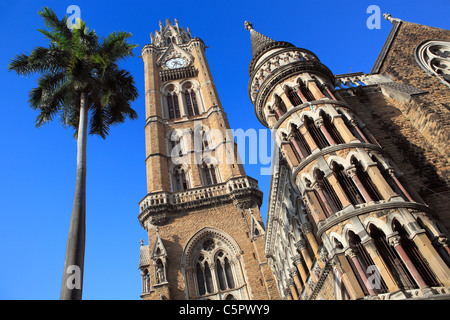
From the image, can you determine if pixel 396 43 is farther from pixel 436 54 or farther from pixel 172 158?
pixel 172 158

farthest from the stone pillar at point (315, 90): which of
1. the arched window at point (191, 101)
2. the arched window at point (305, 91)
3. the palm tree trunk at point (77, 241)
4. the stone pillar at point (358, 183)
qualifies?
the arched window at point (191, 101)

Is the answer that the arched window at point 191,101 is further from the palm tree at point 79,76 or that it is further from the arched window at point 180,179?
the palm tree at point 79,76

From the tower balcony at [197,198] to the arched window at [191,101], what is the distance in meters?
11.0

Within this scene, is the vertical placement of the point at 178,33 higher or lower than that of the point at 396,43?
higher

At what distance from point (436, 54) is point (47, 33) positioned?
60.3ft

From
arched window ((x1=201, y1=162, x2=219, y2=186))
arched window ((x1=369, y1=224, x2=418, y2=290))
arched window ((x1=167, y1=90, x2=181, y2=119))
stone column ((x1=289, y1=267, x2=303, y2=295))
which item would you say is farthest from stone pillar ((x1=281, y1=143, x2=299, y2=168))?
arched window ((x1=167, y1=90, x2=181, y2=119))

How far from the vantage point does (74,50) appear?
1288 centimetres

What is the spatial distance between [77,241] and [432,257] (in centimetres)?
938

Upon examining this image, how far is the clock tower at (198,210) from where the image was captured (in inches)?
872

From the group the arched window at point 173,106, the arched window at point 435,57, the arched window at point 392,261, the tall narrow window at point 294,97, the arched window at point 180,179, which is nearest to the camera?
the arched window at point 392,261

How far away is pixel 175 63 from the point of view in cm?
3891

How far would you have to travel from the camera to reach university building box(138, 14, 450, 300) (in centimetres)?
874
